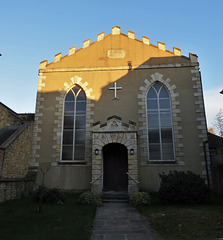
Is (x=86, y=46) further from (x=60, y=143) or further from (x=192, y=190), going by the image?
(x=192, y=190)

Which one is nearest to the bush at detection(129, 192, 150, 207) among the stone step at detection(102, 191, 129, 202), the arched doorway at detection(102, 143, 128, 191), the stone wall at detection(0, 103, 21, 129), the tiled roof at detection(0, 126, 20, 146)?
the stone step at detection(102, 191, 129, 202)

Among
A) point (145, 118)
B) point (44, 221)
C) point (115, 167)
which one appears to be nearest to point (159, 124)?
point (145, 118)

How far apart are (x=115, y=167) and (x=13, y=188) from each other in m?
5.57

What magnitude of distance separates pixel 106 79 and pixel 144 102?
3.02m

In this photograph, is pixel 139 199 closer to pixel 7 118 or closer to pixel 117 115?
pixel 117 115

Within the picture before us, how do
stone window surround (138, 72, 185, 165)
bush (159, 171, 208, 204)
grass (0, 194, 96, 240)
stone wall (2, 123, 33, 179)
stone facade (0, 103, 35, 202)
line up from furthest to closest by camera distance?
stone window surround (138, 72, 185, 165), stone wall (2, 123, 33, 179), stone facade (0, 103, 35, 202), bush (159, 171, 208, 204), grass (0, 194, 96, 240)

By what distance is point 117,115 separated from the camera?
13523 mm

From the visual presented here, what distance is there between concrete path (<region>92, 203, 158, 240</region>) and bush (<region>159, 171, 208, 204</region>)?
1681 millimetres

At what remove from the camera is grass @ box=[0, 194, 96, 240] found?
520 centimetres

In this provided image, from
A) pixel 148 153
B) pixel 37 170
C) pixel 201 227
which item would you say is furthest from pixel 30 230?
pixel 148 153

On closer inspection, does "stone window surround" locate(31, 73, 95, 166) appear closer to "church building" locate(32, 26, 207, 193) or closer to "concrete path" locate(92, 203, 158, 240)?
"church building" locate(32, 26, 207, 193)

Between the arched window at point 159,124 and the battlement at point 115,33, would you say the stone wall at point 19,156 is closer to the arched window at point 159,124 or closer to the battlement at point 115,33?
the battlement at point 115,33

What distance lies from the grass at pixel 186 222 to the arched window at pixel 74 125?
5.94 meters

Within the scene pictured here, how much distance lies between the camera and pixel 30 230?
5609 mm
